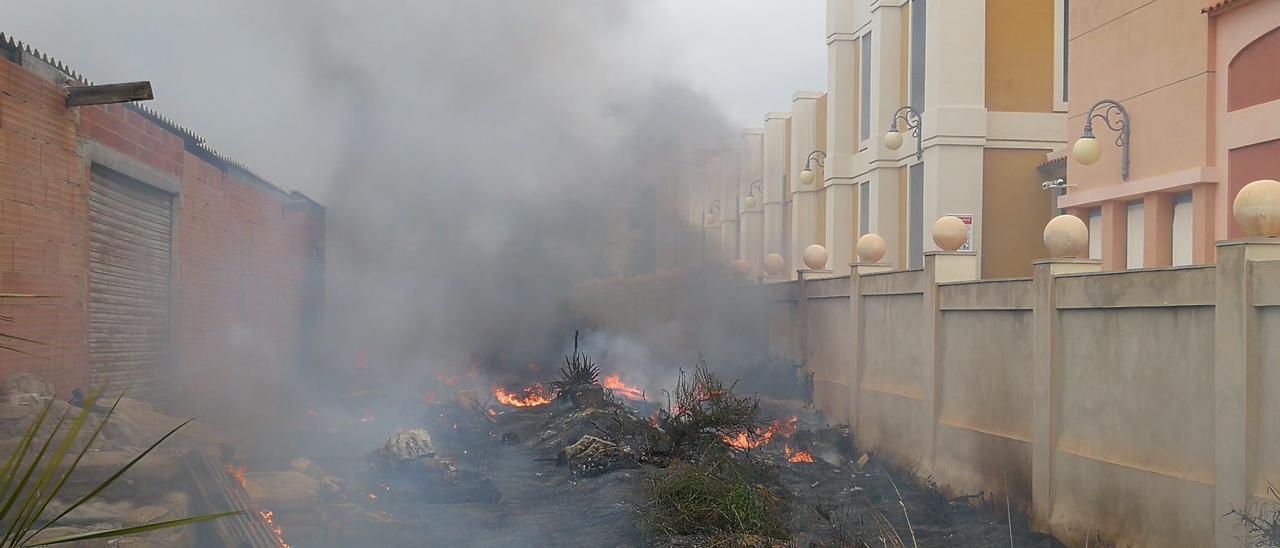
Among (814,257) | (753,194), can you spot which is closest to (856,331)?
(814,257)

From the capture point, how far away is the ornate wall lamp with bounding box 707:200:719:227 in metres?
37.5

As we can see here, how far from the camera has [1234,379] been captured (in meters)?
7.57

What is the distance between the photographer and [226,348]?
15.8 meters

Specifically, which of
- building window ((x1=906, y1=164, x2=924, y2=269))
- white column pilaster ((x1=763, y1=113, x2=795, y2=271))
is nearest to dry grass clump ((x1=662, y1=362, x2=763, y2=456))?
building window ((x1=906, y1=164, x2=924, y2=269))

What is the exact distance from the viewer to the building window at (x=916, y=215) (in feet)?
70.4

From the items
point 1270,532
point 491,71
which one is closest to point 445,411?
point 491,71

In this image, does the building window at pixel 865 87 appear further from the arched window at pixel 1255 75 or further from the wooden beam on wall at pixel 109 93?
the wooden beam on wall at pixel 109 93

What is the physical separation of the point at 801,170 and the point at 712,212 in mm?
8392

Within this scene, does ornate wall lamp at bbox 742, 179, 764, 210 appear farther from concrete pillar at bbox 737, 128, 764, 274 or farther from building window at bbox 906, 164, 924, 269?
building window at bbox 906, 164, 924, 269

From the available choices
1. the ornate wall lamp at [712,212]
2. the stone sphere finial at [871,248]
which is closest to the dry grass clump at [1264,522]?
the stone sphere finial at [871,248]

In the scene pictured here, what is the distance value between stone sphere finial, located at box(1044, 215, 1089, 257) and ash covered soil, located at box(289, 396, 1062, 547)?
2.53 metres

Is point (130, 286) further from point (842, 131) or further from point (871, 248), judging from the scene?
point (842, 131)

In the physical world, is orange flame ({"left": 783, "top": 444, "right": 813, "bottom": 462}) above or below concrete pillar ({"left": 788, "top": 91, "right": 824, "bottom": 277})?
below

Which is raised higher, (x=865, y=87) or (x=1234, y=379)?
(x=865, y=87)
